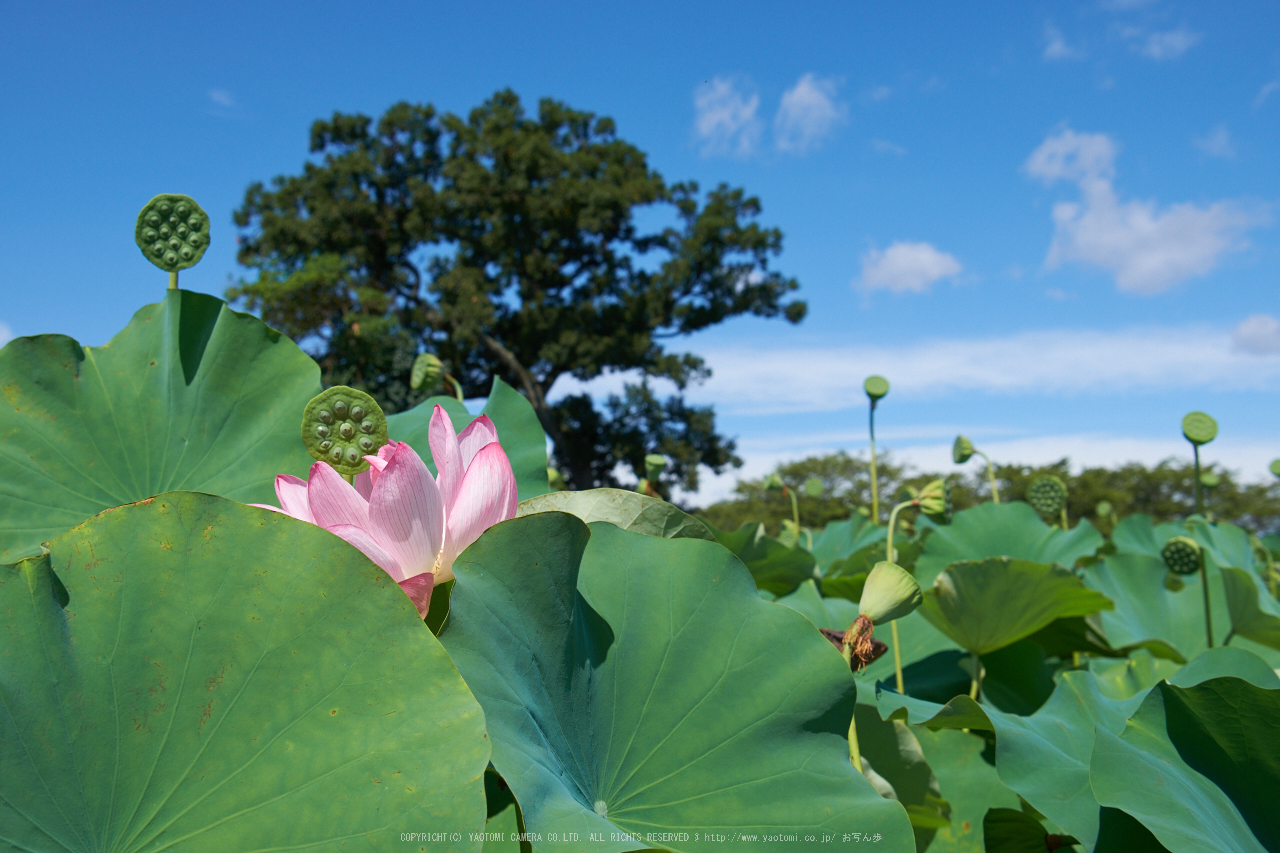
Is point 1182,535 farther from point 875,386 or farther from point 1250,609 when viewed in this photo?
point 875,386

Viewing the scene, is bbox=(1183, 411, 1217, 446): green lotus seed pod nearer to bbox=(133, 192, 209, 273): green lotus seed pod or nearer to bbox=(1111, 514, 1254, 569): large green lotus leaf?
bbox=(1111, 514, 1254, 569): large green lotus leaf

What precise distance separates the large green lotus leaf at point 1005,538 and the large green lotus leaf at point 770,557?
32 cm

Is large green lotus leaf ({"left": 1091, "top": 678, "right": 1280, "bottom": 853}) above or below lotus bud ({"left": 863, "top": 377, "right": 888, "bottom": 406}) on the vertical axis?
below

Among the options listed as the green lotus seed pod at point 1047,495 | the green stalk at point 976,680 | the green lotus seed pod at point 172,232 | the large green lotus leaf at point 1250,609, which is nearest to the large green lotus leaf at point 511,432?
the green lotus seed pod at point 172,232

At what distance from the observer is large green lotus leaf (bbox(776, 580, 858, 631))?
1.06 m

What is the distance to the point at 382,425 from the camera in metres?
0.46

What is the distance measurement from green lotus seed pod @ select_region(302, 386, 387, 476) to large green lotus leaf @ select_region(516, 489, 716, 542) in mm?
122

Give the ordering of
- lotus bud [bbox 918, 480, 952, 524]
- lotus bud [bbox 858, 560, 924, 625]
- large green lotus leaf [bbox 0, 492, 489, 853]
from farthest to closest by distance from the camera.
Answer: lotus bud [bbox 918, 480, 952, 524] → lotus bud [bbox 858, 560, 924, 625] → large green lotus leaf [bbox 0, 492, 489, 853]

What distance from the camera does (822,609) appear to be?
1.08 m

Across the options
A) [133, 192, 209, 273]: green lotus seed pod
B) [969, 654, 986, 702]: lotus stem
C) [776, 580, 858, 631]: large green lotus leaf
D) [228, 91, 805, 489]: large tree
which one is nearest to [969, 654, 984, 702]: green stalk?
[969, 654, 986, 702]: lotus stem

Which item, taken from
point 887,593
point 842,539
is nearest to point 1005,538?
point 842,539

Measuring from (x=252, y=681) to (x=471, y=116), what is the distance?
1425cm

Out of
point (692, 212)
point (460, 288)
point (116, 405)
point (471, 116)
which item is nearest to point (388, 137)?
point (471, 116)

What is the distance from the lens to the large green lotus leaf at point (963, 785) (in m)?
0.78
